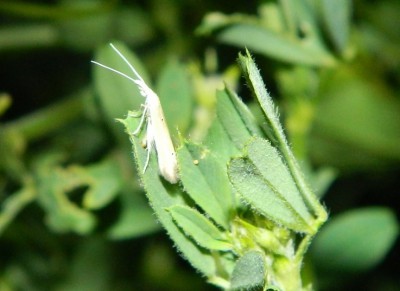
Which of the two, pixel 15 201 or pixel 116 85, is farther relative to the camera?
pixel 15 201

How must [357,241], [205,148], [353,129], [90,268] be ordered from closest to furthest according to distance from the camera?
1. [205,148]
2. [357,241]
3. [90,268]
4. [353,129]

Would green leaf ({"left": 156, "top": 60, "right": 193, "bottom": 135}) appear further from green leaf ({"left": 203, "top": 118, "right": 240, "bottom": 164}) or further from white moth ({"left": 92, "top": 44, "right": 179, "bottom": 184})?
green leaf ({"left": 203, "top": 118, "right": 240, "bottom": 164})

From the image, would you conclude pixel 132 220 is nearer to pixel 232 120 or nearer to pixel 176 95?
pixel 176 95

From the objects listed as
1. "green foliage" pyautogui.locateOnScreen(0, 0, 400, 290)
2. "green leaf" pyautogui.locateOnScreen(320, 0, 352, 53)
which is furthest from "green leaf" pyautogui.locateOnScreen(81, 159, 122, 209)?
"green leaf" pyautogui.locateOnScreen(320, 0, 352, 53)

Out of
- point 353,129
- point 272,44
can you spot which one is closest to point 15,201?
point 272,44

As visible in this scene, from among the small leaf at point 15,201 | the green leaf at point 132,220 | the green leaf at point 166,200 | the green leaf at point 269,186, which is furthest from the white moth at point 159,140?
the small leaf at point 15,201

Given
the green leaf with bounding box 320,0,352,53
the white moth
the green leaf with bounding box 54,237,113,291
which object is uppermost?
the green leaf with bounding box 320,0,352,53

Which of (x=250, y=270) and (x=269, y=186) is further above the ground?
(x=269, y=186)
